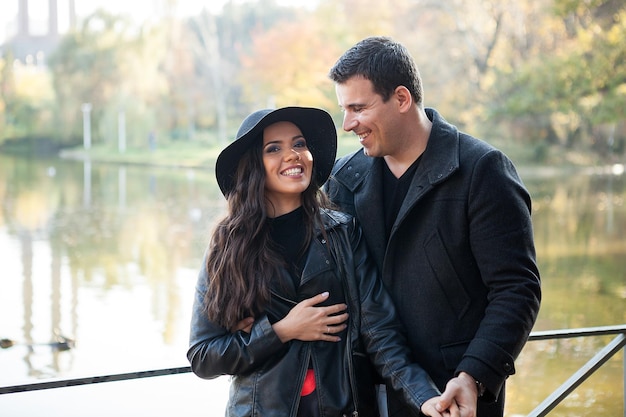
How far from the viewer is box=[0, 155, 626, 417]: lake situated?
6930 mm

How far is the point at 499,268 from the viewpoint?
1.56 meters

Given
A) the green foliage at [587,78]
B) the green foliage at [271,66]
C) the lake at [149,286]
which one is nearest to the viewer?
the lake at [149,286]

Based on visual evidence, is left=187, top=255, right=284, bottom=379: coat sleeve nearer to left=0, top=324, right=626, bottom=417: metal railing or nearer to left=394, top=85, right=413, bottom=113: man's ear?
left=0, top=324, right=626, bottom=417: metal railing

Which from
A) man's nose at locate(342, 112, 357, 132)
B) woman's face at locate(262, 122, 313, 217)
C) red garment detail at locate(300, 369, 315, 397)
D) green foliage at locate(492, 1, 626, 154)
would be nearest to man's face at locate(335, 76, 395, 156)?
man's nose at locate(342, 112, 357, 132)

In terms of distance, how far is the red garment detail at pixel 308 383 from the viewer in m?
1.58

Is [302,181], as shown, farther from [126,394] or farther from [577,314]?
[577,314]


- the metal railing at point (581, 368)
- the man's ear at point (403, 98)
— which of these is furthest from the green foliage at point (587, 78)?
the man's ear at point (403, 98)

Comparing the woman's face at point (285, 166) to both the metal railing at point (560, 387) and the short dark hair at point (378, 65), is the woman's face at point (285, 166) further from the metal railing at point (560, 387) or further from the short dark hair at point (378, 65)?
the metal railing at point (560, 387)

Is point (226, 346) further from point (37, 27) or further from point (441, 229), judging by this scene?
point (37, 27)

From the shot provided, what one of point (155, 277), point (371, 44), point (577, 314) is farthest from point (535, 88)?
point (371, 44)

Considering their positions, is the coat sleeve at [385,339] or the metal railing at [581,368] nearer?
Result: the coat sleeve at [385,339]

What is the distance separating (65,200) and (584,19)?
Answer: 40.1ft

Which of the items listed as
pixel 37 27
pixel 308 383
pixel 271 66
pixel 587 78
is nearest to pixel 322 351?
pixel 308 383

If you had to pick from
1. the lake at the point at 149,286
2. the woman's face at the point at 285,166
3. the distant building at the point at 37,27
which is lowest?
the lake at the point at 149,286
